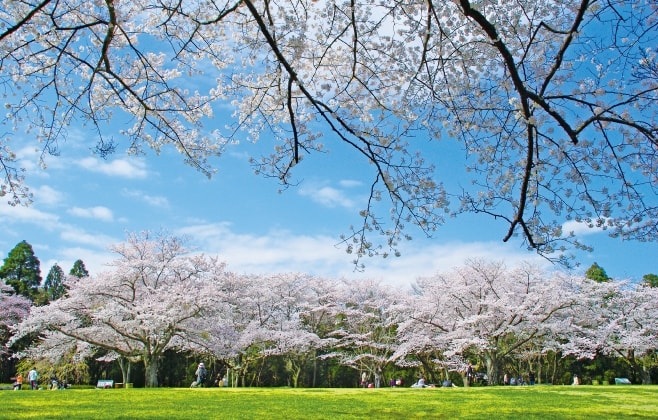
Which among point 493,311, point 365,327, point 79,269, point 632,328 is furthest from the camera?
point 79,269

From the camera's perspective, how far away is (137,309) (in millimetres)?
17844

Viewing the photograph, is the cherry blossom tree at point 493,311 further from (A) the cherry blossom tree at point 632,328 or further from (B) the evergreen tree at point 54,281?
(B) the evergreen tree at point 54,281

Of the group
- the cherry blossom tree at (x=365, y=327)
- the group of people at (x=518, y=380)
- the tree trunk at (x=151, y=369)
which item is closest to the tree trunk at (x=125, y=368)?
the tree trunk at (x=151, y=369)

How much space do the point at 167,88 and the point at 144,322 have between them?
13312mm

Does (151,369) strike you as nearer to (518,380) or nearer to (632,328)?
(518,380)

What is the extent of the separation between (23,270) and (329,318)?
71.7ft

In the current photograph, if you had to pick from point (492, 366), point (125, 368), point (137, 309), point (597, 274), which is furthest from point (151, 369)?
point (597, 274)

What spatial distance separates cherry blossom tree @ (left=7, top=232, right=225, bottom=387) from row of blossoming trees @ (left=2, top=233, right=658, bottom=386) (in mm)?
48

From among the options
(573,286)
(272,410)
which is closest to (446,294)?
(573,286)

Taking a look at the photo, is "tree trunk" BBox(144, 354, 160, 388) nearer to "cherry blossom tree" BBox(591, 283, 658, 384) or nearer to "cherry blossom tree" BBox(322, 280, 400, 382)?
"cherry blossom tree" BBox(322, 280, 400, 382)

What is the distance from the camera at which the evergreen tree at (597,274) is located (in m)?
29.8

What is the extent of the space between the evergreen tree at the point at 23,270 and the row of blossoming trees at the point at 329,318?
32.9ft

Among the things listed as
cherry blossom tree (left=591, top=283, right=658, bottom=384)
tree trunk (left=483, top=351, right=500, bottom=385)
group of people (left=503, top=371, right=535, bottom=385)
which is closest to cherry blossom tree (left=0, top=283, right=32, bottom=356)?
tree trunk (left=483, top=351, right=500, bottom=385)

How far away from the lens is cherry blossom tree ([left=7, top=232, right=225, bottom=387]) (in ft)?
60.0
